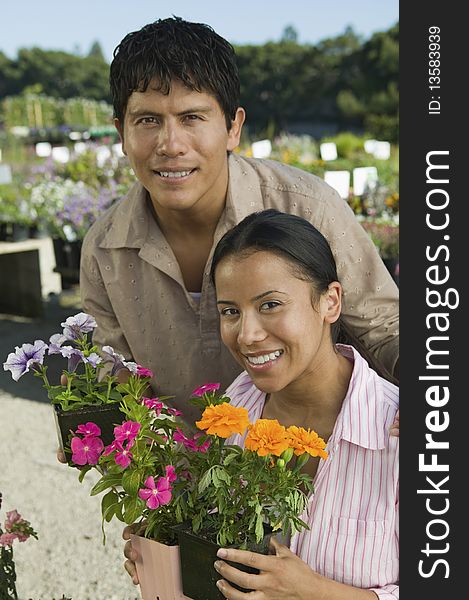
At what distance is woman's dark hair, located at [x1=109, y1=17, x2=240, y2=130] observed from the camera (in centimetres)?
174

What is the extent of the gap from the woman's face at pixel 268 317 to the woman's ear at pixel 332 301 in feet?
0.14

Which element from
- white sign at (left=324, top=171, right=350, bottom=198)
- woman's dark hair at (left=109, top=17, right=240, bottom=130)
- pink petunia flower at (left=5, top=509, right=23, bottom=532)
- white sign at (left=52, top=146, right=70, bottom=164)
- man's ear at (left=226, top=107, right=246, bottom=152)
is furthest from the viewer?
white sign at (left=52, top=146, right=70, bottom=164)

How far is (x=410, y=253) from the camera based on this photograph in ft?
3.68

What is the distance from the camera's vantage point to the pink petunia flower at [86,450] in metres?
1.40

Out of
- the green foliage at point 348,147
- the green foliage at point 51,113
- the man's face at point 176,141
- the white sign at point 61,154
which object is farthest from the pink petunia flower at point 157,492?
the green foliage at point 51,113

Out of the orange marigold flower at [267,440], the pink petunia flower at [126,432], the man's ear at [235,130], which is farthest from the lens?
the man's ear at [235,130]

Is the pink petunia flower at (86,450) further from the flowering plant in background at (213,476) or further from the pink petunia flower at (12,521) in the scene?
the pink petunia flower at (12,521)

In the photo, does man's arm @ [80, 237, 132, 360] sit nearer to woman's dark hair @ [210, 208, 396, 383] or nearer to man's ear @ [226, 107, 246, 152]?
man's ear @ [226, 107, 246, 152]

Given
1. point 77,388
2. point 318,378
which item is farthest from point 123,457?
point 318,378

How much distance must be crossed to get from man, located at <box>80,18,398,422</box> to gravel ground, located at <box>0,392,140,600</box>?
106cm

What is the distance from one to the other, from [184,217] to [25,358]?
63cm

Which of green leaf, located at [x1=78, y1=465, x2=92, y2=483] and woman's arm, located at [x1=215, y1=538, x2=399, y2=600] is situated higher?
green leaf, located at [x1=78, y1=465, x2=92, y2=483]

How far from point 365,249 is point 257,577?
950 mm

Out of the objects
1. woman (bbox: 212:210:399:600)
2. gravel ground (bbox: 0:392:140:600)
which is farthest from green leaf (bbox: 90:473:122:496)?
gravel ground (bbox: 0:392:140:600)
